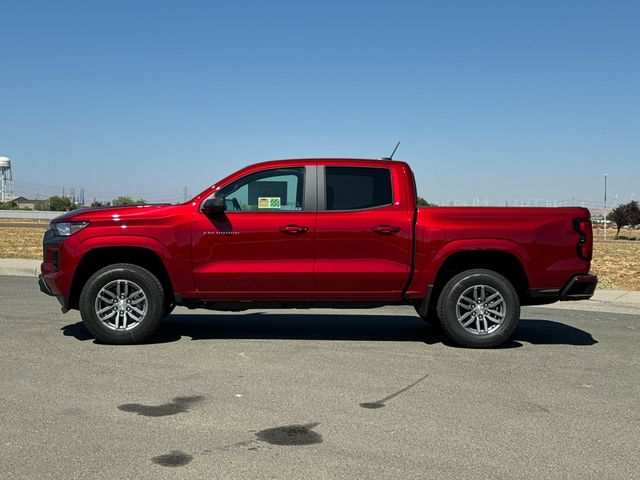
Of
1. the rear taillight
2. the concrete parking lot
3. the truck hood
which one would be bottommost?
the concrete parking lot

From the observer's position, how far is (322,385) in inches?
229

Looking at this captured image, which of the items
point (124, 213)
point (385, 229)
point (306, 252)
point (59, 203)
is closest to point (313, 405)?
point (306, 252)

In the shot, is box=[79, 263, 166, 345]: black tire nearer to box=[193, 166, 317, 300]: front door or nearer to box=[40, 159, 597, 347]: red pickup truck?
box=[40, 159, 597, 347]: red pickup truck

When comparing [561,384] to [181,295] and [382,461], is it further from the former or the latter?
[181,295]

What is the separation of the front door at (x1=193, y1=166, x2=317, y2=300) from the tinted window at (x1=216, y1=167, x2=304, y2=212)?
2.5 inches

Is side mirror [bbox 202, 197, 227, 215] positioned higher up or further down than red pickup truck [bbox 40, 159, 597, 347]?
higher up

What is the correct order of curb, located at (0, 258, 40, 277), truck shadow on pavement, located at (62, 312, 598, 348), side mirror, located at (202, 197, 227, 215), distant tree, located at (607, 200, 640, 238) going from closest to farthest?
side mirror, located at (202, 197, 227, 215)
truck shadow on pavement, located at (62, 312, 598, 348)
curb, located at (0, 258, 40, 277)
distant tree, located at (607, 200, 640, 238)

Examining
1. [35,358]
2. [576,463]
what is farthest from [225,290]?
[576,463]

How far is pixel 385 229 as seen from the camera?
7.46m

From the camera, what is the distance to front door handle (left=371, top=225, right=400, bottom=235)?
7.46m

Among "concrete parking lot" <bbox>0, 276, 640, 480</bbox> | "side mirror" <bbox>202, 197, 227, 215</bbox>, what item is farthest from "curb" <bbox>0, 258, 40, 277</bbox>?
"side mirror" <bbox>202, 197, 227, 215</bbox>

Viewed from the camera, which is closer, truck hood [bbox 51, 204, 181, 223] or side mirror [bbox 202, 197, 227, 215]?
side mirror [bbox 202, 197, 227, 215]

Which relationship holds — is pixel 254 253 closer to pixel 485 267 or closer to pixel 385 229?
pixel 385 229

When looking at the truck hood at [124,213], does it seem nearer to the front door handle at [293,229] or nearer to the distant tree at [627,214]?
the front door handle at [293,229]
